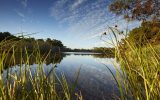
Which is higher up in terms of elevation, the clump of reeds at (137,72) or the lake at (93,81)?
the clump of reeds at (137,72)

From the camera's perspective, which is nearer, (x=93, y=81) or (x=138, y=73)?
(x=138, y=73)

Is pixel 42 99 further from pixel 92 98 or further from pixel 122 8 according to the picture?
pixel 122 8

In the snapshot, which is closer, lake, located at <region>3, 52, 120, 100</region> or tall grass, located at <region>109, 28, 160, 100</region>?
tall grass, located at <region>109, 28, 160, 100</region>

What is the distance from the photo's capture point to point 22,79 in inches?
75.7

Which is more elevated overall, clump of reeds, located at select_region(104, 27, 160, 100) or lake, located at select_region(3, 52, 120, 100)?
clump of reeds, located at select_region(104, 27, 160, 100)

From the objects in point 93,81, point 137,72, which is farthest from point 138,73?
point 93,81

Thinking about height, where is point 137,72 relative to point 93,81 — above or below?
above

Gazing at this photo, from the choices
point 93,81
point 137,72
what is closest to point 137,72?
point 137,72

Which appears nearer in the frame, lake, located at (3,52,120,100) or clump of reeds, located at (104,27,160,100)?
clump of reeds, located at (104,27,160,100)

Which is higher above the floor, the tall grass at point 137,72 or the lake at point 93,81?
the tall grass at point 137,72

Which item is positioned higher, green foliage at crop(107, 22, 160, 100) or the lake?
green foliage at crop(107, 22, 160, 100)

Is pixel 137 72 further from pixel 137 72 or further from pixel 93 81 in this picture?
pixel 93 81

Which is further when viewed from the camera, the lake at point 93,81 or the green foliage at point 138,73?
the lake at point 93,81

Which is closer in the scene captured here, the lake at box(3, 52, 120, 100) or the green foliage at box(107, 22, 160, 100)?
the green foliage at box(107, 22, 160, 100)
